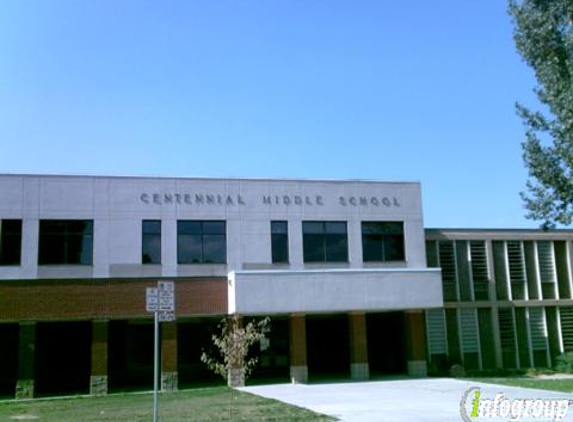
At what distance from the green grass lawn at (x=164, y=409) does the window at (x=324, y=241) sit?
790cm

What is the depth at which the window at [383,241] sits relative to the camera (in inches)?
1288

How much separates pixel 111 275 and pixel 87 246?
5.50ft

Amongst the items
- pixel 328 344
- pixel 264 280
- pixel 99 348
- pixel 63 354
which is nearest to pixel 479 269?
pixel 328 344

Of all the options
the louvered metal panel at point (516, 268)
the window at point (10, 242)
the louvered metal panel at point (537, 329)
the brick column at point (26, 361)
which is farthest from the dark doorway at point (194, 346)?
the louvered metal panel at point (537, 329)

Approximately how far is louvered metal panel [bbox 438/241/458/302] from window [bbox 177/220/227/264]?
11612 mm

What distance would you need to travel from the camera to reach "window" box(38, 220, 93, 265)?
96.8 ft

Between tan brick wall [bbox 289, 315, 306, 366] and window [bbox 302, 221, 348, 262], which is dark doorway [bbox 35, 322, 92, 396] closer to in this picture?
tan brick wall [bbox 289, 315, 306, 366]

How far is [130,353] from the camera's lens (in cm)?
3400

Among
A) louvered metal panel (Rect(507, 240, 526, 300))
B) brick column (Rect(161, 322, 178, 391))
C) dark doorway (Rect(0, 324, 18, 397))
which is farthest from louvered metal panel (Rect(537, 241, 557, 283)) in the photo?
dark doorway (Rect(0, 324, 18, 397))

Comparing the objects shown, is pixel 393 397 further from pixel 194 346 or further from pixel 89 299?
pixel 194 346

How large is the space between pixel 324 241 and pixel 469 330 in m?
9.24

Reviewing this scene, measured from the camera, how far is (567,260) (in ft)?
121

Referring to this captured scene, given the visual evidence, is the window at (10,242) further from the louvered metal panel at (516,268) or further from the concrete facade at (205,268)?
the louvered metal panel at (516,268)

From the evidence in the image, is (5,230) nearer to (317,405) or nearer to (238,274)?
(238,274)
